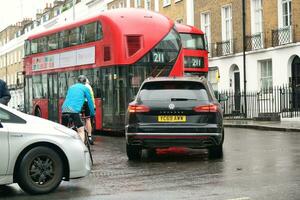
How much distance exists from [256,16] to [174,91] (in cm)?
2249

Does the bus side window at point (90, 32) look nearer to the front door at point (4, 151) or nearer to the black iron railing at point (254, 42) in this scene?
the front door at point (4, 151)

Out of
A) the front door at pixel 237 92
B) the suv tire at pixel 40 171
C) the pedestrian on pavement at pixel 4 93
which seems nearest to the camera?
the suv tire at pixel 40 171

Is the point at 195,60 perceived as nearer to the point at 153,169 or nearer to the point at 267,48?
the point at 267,48

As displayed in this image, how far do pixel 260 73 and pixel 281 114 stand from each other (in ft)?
18.8

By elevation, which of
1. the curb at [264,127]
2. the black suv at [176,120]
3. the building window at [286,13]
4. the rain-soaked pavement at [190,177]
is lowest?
the rain-soaked pavement at [190,177]

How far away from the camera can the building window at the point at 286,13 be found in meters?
30.1

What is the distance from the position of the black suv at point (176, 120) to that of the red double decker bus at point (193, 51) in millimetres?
12362

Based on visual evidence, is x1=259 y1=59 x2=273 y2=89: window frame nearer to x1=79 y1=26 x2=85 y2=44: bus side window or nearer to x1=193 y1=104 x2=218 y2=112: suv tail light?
x1=79 y1=26 x2=85 y2=44: bus side window

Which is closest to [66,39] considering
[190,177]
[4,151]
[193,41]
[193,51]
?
[193,51]

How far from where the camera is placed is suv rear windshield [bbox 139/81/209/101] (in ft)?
38.6

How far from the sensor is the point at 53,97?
24328 mm

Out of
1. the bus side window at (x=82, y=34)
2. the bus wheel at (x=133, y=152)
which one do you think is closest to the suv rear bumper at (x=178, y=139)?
the bus wheel at (x=133, y=152)

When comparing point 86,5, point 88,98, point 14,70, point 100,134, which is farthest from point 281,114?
point 14,70

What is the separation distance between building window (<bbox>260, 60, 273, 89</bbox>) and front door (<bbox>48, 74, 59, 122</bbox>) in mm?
12601
